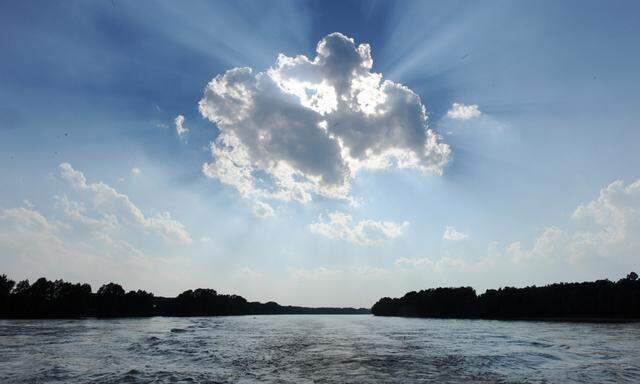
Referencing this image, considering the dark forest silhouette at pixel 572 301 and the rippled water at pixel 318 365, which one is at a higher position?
the dark forest silhouette at pixel 572 301

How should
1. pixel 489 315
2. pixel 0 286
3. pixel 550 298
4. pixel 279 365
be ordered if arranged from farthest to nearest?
pixel 489 315
pixel 550 298
pixel 0 286
pixel 279 365

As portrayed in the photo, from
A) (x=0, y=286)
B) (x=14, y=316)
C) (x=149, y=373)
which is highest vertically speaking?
(x=0, y=286)

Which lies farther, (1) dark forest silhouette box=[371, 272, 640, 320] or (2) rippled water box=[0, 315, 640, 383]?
(1) dark forest silhouette box=[371, 272, 640, 320]

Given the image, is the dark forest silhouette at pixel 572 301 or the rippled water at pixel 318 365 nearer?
the rippled water at pixel 318 365

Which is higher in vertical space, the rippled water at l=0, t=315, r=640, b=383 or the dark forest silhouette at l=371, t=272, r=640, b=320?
the dark forest silhouette at l=371, t=272, r=640, b=320

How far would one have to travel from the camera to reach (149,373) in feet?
98.3

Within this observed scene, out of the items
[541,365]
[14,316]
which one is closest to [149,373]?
[541,365]

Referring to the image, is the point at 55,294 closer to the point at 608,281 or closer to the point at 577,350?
the point at 577,350

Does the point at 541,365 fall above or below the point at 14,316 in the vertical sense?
below

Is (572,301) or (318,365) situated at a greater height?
(572,301)

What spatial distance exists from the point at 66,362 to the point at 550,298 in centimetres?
17466

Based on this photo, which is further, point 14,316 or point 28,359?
point 14,316

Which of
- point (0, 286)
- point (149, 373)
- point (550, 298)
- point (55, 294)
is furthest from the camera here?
point (55, 294)

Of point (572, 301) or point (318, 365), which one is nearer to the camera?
point (318, 365)
